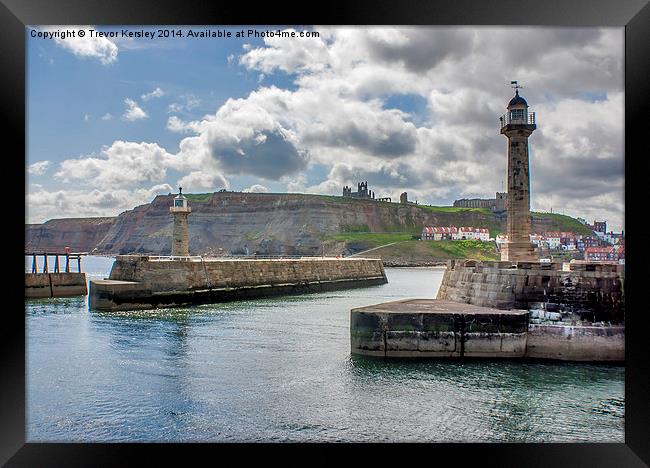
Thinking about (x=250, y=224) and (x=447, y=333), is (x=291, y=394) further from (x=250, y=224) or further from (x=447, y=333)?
(x=250, y=224)

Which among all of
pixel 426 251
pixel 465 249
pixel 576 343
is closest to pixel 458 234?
pixel 426 251

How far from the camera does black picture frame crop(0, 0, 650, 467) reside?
4605 mm

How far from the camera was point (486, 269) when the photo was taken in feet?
38.7

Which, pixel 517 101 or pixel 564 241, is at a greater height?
pixel 517 101

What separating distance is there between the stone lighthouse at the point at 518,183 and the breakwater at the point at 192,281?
12.5 metres

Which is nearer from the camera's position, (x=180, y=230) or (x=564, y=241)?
(x=180, y=230)

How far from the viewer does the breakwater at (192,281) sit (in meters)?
18.7

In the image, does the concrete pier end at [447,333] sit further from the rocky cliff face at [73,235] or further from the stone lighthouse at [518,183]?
the rocky cliff face at [73,235]

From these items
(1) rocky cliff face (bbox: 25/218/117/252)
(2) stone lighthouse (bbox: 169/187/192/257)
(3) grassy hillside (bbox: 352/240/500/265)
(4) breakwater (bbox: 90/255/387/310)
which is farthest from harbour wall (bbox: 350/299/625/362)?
(1) rocky cliff face (bbox: 25/218/117/252)

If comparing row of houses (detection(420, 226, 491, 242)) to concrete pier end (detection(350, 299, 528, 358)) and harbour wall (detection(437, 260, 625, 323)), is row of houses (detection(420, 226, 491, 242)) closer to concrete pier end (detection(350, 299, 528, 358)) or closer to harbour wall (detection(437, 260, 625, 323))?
harbour wall (detection(437, 260, 625, 323))

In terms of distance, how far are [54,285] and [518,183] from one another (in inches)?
750

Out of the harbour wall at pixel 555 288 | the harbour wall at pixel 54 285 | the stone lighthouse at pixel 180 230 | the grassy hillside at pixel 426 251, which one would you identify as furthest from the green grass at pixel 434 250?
the harbour wall at pixel 555 288
